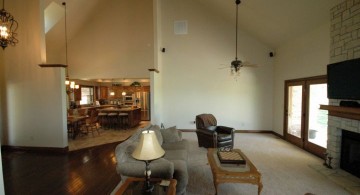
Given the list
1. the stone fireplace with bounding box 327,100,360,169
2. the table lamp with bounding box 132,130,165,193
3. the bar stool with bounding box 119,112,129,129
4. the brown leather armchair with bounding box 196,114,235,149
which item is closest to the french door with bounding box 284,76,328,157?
the stone fireplace with bounding box 327,100,360,169

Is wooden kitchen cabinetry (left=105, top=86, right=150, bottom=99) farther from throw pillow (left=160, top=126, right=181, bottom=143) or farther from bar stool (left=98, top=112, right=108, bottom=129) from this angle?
throw pillow (left=160, top=126, right=181, bottom=143)

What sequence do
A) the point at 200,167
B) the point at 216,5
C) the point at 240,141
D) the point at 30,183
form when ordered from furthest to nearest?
the point at 216,5, the point at 240,141, the point at 200,167, the point at 30,183

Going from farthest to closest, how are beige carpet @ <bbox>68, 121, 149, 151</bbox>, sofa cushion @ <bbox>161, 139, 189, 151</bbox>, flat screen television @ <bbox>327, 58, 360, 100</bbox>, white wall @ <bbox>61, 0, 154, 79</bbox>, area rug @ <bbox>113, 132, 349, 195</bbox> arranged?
white wall @ <bbox>61, 0, 154, 79</bbox> → beige carpet @ <bbox>68, 121, 149, 151</bbox> → sofa cushion @ <bbox>161, 139, 189, 151</bbox> → flat screen television @ <bbox>327, 58, 360, 100</bbox> → area rug @ <bbox>113, 132, 349, 195</bbox>

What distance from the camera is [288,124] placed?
18.9ft

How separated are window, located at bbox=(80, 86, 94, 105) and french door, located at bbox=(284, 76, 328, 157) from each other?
32.0 ft

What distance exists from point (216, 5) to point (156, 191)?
246 inches

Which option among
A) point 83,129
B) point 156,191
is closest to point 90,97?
point 83,129

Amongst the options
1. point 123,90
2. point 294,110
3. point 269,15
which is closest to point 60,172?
point 269,15

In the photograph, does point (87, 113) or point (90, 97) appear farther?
point (90, 97)

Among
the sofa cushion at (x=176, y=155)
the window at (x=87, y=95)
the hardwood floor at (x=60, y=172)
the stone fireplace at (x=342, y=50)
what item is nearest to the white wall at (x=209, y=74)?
the stone fireplace at (x=342, y=50)

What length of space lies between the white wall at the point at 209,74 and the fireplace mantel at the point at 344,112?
3.09 meters

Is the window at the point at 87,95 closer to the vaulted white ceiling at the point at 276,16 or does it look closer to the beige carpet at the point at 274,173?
the beige carpet at the point at 274,173

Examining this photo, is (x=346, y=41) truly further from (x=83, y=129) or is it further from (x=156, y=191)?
(x=83, y=129)

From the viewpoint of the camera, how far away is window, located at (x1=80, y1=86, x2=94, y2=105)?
973 centimetres
